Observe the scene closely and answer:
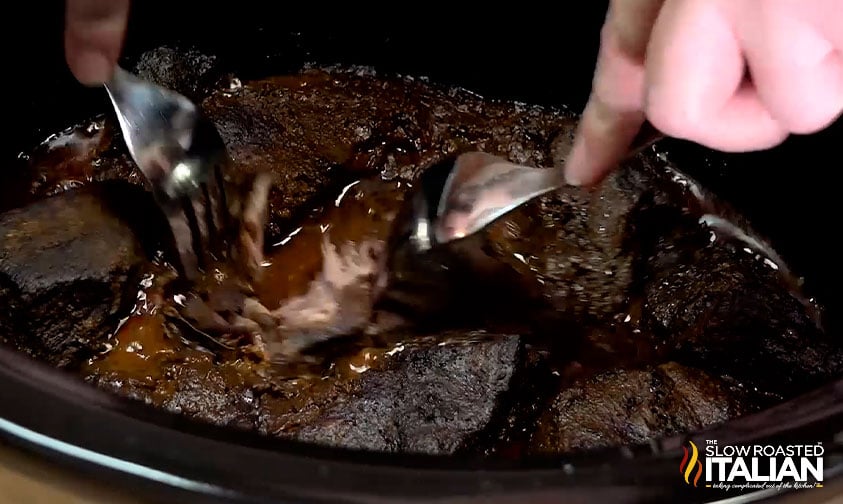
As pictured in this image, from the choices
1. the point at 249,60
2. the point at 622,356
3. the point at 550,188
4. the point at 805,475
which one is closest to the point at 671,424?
the point at 622,356

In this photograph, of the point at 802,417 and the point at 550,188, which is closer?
the point at 802,417

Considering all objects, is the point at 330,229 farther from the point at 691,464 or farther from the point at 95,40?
the point at 691,464

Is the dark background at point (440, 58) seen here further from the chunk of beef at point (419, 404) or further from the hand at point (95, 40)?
the chunk of beef at point (419, 404)

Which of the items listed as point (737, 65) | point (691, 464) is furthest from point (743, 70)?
point (691, 464)

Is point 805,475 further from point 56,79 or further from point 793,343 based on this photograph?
point 56,79

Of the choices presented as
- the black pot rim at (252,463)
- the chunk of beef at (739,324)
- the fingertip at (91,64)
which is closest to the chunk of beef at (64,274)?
the fingertip at (91,64)

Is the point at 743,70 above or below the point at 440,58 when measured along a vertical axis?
above
